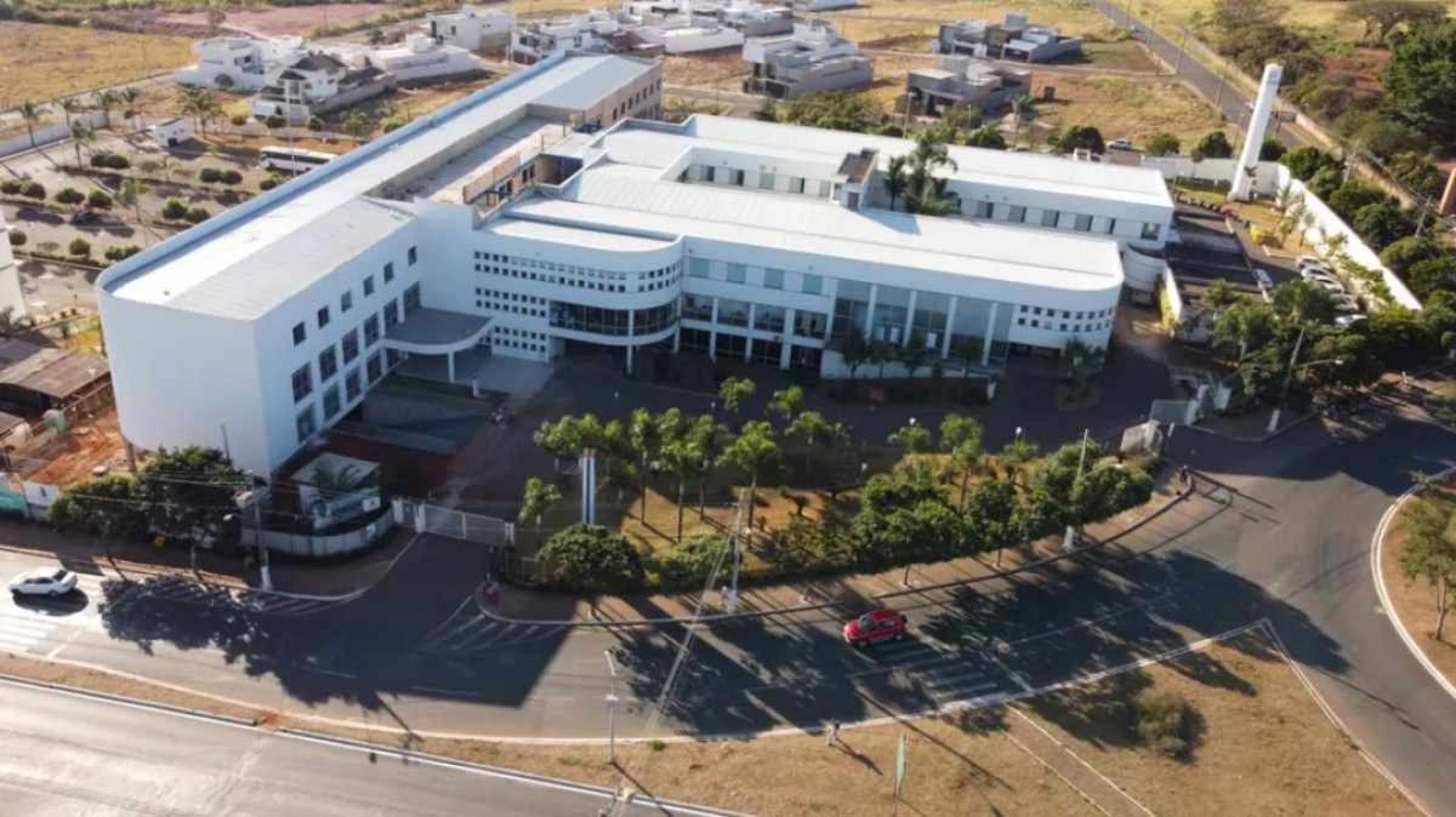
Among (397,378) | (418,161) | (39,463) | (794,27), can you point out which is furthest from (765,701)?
(794,27)

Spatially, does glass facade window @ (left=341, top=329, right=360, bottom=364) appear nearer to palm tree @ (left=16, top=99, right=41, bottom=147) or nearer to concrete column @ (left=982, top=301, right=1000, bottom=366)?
concrete column @ (left=982, top=301, right=1000, bottom=366)

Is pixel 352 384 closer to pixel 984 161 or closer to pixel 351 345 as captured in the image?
pixel 351 345


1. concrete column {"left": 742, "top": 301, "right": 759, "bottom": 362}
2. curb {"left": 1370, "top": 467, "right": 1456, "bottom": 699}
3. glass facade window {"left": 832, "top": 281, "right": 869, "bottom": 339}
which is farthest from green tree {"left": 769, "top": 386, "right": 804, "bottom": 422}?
curb {"left": 1370, "top": 467, "right": 1456, "bottom": 699}

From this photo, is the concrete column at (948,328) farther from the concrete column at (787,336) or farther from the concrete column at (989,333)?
the concrete column at (787,336)

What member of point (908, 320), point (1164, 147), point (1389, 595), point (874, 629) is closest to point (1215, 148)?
point (1164, 147)

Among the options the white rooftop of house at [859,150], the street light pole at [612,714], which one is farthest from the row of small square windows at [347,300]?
the white rooftop of house at [859,150]

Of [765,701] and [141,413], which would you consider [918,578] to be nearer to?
[765,701]
